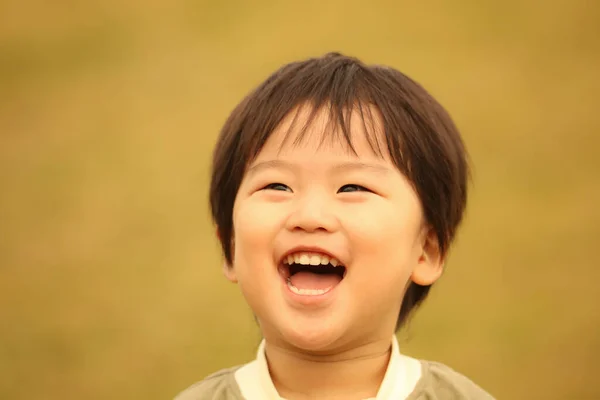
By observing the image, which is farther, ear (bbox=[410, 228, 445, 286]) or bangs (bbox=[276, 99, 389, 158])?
ear (bbox=[410, 228, 445, 286])

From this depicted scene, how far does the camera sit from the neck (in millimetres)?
1010

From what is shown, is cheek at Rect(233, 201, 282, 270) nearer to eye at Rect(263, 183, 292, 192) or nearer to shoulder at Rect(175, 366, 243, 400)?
eye at Rect(263, 183, 292, 192)

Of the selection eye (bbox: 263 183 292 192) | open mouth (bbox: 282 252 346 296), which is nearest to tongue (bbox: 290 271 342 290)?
open mouth (bbox: 282 252 346 296)

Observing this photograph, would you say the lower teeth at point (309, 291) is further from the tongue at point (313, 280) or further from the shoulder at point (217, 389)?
the shoulder at point (217, 389)

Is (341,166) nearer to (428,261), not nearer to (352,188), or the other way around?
(352,188)

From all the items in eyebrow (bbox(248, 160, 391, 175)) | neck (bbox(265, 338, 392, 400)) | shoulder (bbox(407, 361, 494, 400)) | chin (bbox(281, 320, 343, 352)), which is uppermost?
eyebrow (bbox(248, 160, 391, 175))

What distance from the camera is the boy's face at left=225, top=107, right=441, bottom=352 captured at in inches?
36.6

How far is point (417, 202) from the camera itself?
1.03m

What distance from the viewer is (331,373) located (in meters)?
1.01

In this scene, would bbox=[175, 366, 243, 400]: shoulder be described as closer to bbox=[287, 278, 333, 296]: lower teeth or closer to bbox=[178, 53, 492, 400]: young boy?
bbox=[178, 53, 492, 400]: young boy

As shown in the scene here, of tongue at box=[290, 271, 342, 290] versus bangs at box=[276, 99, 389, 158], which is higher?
bangs at box=[276, 99, 389, 158]

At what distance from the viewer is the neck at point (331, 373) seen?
1010 millimetres

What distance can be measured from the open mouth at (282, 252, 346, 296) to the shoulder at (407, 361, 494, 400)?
0.20 meters

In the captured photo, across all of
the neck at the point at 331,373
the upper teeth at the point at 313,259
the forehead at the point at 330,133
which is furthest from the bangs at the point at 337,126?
the neck at the point at 331,373
